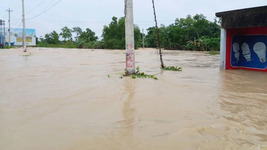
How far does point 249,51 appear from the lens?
11195 millimetres

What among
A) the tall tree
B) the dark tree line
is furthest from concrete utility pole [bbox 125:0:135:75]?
the tall tree

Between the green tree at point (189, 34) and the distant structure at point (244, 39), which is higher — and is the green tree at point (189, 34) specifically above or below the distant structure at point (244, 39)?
above

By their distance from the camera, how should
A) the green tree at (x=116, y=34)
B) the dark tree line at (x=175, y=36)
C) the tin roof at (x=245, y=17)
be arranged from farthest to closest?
the green tree at (x=116, y=34), the dark tree line at (x=175, y=36), the tin roof at (x=245, y=17)

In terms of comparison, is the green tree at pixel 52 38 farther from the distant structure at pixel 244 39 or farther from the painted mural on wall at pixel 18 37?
the distant structure at pixel 244 39

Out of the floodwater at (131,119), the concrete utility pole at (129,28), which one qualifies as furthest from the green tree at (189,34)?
the floodwater at (131,119)

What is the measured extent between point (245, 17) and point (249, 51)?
77.4 inches

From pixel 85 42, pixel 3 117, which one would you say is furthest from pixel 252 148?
pixel 85 42

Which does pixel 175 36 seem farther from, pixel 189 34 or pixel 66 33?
pixel 66 33

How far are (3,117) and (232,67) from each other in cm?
1030

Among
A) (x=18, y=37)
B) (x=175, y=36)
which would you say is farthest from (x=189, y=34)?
(x=18, y=37)

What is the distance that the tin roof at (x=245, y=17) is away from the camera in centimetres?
941

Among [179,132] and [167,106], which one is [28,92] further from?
[179,132]

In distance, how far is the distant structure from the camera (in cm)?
982

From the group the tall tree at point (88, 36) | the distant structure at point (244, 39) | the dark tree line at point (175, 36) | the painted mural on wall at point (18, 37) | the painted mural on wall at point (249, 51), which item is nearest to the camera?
the distant structure at point (244, 39)
